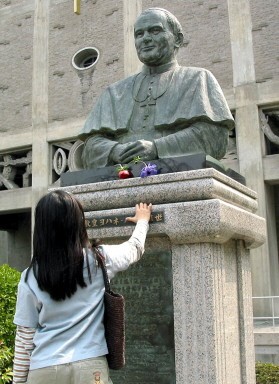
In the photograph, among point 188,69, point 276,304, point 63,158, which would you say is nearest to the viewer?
point 188,69

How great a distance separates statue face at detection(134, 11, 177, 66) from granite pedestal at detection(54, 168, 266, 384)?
117 centimetres

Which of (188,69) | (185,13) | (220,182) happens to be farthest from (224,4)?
(220,182)

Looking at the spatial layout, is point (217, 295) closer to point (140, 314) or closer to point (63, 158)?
point (140, 314)

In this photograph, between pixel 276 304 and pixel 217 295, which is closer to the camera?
pixel 217 295

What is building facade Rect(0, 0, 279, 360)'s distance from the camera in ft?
40.7

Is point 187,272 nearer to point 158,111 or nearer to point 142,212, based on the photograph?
point 142,212

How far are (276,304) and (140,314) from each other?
9.20m

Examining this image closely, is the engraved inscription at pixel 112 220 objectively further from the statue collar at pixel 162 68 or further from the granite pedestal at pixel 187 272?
the statue collar at pixel 162 68

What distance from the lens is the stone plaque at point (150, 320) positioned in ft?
11.4

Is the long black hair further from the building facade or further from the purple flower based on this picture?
the building facade

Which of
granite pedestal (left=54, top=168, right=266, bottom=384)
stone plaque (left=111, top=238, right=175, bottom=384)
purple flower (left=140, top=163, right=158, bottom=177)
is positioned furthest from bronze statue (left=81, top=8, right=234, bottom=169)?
stone plaque (left=111, top=238, right=175, bottom=384)

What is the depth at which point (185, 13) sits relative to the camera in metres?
13.8

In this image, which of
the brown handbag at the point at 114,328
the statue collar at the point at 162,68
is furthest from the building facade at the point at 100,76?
the brown handbag at the point at 114,328

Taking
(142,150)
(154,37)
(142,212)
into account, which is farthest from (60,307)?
(154,37)
